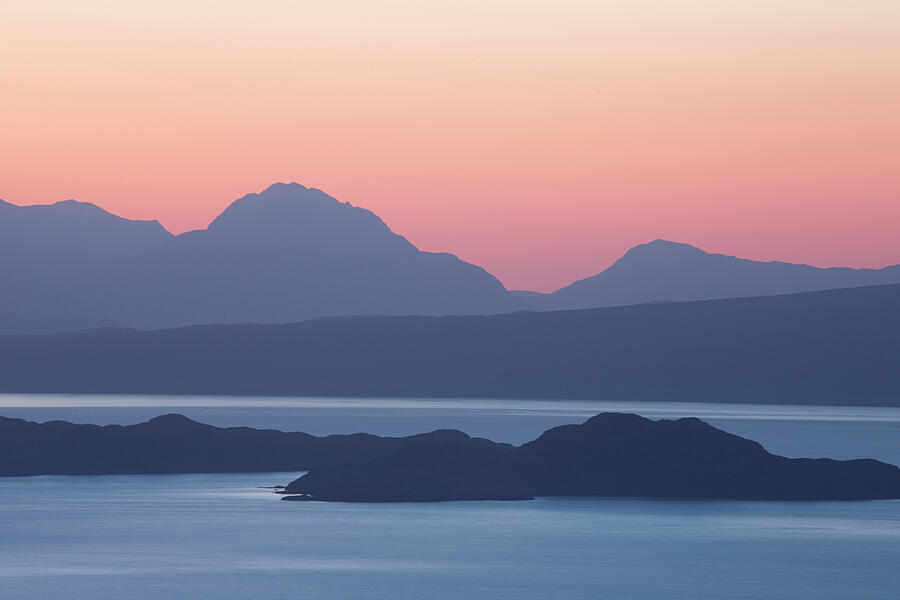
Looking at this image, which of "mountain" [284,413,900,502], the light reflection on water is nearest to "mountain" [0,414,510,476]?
"mountain" [284,413,900,502]

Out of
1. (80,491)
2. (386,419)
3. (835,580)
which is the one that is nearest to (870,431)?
(386,419)

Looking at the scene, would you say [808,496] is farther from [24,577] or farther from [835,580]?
[24,577]

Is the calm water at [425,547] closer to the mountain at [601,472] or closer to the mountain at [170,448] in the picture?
the mountain at [601,472]

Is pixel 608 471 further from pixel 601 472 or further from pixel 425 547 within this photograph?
pixel 425 547

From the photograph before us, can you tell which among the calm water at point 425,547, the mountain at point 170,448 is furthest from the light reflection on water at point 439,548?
the mountain at point 170,448

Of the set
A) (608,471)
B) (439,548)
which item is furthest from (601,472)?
(439,548)
